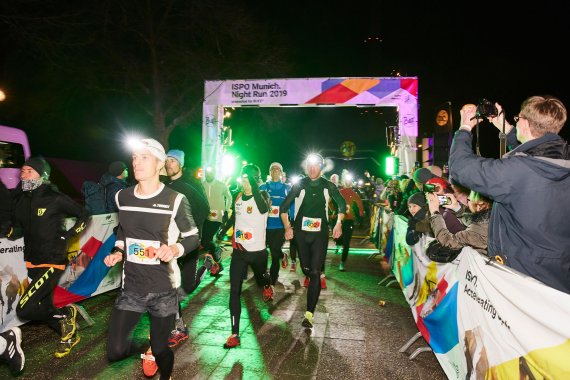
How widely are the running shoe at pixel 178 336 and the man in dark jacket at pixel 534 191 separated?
355cm

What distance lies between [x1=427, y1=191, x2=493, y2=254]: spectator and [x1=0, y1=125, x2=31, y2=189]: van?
34.9 feet

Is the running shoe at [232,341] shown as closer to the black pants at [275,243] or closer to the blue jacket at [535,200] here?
the black pants at [275,243]

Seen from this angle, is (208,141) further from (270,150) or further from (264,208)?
(270,150)

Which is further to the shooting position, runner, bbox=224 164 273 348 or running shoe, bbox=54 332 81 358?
runner, bbox=224 164 273 348

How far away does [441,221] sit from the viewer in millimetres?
3516

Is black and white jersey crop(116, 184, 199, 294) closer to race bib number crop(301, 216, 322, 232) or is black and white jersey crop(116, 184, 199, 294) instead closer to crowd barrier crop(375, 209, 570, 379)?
crowd barrier crop(375, 209, 570, 379)

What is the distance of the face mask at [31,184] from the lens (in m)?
4.46

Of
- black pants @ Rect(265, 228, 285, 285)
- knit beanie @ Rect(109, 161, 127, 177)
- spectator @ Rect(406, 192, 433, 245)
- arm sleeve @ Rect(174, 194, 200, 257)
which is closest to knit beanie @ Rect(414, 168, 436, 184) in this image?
spectator @ Rect(406, 192, 433, 245)

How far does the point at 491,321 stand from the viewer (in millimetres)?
2646

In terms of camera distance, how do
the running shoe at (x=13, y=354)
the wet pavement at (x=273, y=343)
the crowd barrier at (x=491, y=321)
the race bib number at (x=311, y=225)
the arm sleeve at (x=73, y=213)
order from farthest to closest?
the race bib number at (x=311, y=225) < the arm sleeve at (x=73, y=213) < the wet pavement at (x=273, y=343) < the running shoe at (x=13, y=354) < the crowd barrier at (x=491, y=321)

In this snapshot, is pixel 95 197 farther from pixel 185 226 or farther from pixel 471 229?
pixel 471 229

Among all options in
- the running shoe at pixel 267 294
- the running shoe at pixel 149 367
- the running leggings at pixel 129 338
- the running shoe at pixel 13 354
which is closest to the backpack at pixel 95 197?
the running shoe at pixel 267 294

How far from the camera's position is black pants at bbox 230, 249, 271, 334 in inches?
187

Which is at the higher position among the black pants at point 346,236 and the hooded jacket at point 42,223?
the hooded jacket at point 42,223
